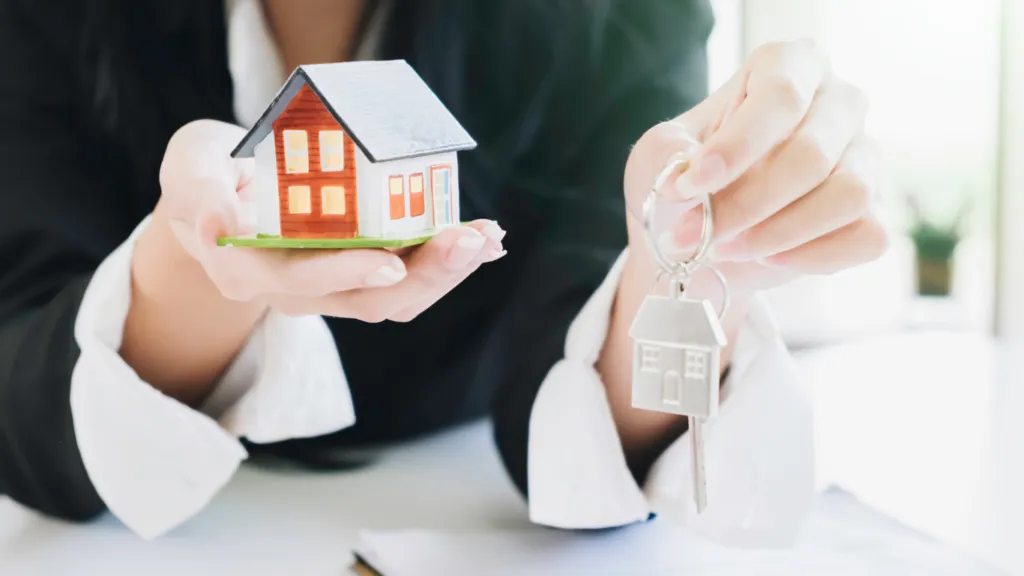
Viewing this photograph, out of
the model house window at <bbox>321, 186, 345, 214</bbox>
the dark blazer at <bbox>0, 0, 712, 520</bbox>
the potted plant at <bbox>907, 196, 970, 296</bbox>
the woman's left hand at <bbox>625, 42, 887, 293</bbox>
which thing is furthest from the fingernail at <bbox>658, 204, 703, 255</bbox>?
the potted plant at <bbox>907, 196, 970, 296</bbox>

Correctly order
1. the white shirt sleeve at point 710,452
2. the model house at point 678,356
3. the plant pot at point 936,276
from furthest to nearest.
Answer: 1. the plant pot at point 936,276
2. the white shirt sleeve at point 710,452
3. the model house at point 678,356

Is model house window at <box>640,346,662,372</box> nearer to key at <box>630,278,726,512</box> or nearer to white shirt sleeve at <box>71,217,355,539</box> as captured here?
key at <box>630,278,726,512</box>

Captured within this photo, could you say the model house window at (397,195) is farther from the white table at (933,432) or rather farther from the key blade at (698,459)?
the white table at (933,432)

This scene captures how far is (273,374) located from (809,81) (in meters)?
0.29

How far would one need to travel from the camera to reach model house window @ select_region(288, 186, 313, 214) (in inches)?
10.5

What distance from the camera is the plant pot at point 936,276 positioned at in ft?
2.23

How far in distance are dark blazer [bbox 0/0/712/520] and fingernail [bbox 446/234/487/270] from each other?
0.77 feet

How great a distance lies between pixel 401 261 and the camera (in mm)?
246

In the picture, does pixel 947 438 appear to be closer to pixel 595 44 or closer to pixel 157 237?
pixel 595 44

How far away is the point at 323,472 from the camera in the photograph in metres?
0.54

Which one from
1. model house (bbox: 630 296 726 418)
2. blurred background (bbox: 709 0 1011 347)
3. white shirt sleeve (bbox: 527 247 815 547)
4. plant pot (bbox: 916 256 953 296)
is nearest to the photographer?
model house (bbox: 630 296 726 418)

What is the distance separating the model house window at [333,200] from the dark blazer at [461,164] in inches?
9.0

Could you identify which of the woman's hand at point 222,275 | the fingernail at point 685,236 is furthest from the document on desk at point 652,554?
the fingernail at point 685,236

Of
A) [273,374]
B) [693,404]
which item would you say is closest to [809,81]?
[693,404]
